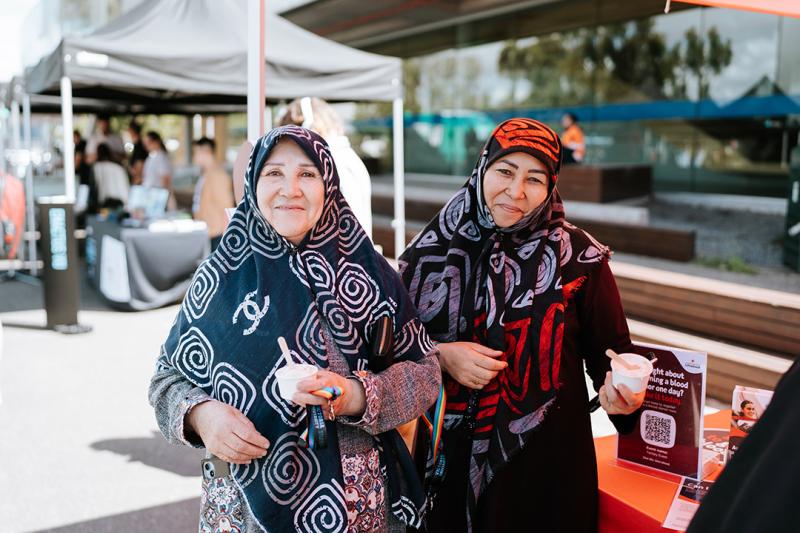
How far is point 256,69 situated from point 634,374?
5.97ft

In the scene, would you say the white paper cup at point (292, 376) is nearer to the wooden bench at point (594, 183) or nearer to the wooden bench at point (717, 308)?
the wooden bench at point (717, 308)

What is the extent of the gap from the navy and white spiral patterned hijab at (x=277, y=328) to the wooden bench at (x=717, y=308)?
4.13 metres

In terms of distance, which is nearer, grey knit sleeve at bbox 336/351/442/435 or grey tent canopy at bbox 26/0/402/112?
grey knit sleeve at bbox 336/351/442/435

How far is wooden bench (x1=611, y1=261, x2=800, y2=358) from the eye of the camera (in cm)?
501

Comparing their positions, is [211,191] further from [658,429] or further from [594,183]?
[658,429]

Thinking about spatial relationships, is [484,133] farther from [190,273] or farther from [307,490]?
[307,490]

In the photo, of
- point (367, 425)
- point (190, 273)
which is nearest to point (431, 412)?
point (367, 425)

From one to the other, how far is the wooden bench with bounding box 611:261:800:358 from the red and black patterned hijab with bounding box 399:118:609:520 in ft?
11.9

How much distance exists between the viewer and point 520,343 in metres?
1.95

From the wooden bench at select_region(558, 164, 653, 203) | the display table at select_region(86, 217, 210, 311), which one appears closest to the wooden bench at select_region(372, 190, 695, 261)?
the wooden bench at select_region(558, 164, 653, 203)

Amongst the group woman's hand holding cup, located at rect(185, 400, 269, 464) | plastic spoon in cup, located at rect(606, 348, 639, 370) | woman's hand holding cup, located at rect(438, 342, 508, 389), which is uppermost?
plastic spoon in cup, located at rect(606, 348, 639, 370)

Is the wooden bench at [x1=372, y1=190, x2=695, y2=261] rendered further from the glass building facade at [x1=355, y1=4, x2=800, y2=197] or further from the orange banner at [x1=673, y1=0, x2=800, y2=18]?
the orange banner at [x1=673, y1=0, x2=800, y2=18]

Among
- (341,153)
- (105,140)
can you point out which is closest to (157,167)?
(105,140)

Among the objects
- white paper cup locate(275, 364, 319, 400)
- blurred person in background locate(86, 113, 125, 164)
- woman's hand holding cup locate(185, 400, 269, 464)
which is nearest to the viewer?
white paper cup locate(275, 364, 319, 400)
